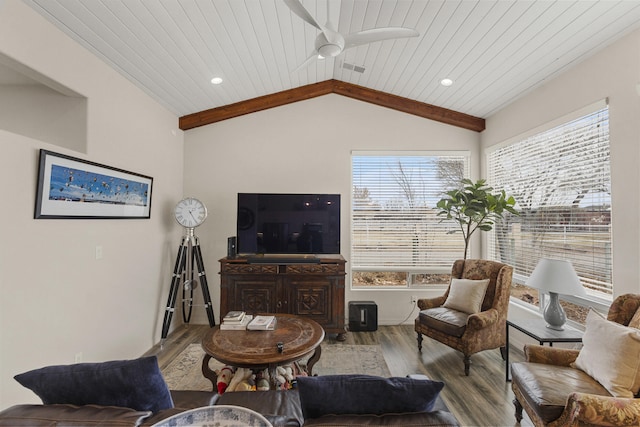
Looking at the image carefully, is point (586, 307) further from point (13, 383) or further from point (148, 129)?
point (148, 129)

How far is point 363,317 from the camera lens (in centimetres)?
406

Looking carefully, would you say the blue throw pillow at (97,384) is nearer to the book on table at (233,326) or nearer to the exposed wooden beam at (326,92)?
the book on table at (233,326)

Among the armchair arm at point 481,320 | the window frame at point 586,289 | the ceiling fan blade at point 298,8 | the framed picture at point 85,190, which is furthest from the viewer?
the armchair arm at point 481,320

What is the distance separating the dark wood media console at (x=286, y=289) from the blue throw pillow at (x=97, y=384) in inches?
101

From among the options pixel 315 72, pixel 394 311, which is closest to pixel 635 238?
pixel 394 311

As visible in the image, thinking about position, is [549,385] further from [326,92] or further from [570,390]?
[326,92]

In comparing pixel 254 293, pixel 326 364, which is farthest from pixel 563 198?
pixel 254 293

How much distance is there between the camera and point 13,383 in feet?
6.43

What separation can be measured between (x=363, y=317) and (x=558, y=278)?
7.43 ft

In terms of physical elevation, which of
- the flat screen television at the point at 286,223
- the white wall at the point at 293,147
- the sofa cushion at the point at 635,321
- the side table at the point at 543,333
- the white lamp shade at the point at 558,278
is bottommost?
the side table at the point at 543,333

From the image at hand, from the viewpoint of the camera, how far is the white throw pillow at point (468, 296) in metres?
3.23

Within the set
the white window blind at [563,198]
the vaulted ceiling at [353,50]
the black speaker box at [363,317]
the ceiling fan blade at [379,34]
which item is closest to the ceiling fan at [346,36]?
the ceiling fan blade at [379,34]

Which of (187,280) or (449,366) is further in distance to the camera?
(187,280)

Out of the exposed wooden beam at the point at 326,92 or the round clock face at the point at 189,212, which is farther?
the exposed wooden beam at the point at 326,92
